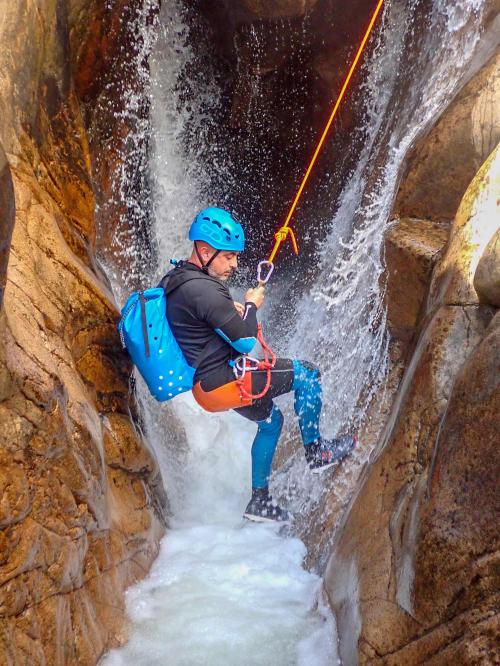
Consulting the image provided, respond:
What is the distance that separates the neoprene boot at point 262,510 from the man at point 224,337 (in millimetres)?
586

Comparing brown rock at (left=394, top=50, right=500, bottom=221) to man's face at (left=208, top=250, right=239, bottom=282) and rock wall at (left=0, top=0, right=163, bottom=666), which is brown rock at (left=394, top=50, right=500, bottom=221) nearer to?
man's face at (left=208, top=250, right=239, bottom=282)

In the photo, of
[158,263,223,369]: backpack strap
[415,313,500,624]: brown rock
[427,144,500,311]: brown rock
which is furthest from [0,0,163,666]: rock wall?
[427,144,500,311]: brown rock

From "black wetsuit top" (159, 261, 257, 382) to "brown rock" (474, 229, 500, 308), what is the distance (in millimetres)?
1579

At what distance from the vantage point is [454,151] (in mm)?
5086

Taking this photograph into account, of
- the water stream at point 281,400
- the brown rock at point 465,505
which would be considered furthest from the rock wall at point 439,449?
the water stream at point 281,400

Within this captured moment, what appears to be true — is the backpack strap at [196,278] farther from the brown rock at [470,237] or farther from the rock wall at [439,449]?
the brown rock at [470,237]

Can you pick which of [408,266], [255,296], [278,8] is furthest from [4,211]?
[278,8]

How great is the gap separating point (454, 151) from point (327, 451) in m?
2.47

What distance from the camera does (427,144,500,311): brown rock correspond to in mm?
3900

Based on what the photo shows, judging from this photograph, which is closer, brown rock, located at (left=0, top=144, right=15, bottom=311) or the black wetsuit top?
brown rock, located at (left=0, top=144, right=15, bottom=311)

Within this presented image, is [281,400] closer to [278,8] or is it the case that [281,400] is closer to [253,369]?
[253,369]

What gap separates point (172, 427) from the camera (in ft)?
23.1

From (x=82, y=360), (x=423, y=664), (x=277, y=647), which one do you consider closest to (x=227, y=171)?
(x=82, y=360)

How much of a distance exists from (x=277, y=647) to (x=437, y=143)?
12.3 ft
